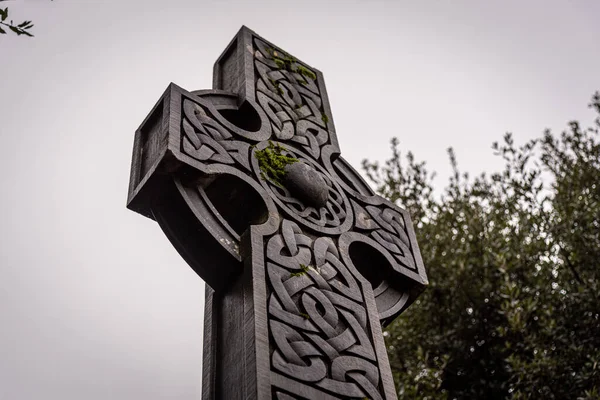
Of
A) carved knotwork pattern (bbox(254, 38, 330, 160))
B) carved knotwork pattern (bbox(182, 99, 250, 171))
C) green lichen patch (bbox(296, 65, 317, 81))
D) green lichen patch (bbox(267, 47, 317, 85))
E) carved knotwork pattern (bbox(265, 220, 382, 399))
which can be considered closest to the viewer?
carved knotwork pattern (bbox(265, 220, 382, 399))

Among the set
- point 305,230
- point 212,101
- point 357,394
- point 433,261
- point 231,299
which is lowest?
point 357,394

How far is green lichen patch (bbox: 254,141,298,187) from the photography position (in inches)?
122

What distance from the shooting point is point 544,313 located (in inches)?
236

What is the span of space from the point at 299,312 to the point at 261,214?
1.77ft

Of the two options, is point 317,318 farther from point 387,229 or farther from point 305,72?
point 305,72

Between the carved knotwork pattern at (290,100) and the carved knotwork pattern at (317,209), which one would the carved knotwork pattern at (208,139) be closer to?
the carved knotwork pattern at (317,209)

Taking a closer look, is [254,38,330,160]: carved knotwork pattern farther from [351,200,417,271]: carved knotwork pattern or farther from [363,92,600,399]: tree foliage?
[363,92,600,399]: tree foliage

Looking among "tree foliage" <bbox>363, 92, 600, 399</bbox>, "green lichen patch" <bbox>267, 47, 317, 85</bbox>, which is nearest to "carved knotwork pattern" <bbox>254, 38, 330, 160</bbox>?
"green lichen patch" <bbox>267, 47, 317, 85</bbox>

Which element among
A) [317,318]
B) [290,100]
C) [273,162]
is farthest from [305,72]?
[317,318]

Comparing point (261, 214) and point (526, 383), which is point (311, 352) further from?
point (526, 383)

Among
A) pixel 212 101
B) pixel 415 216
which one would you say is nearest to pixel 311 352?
pixel 212 101

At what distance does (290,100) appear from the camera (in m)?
3.76

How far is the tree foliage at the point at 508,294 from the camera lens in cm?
568

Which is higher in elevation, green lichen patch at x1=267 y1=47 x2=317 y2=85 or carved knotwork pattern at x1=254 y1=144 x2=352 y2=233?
green lichen patch at x1=267 y1=47 x2=317 y2=85
